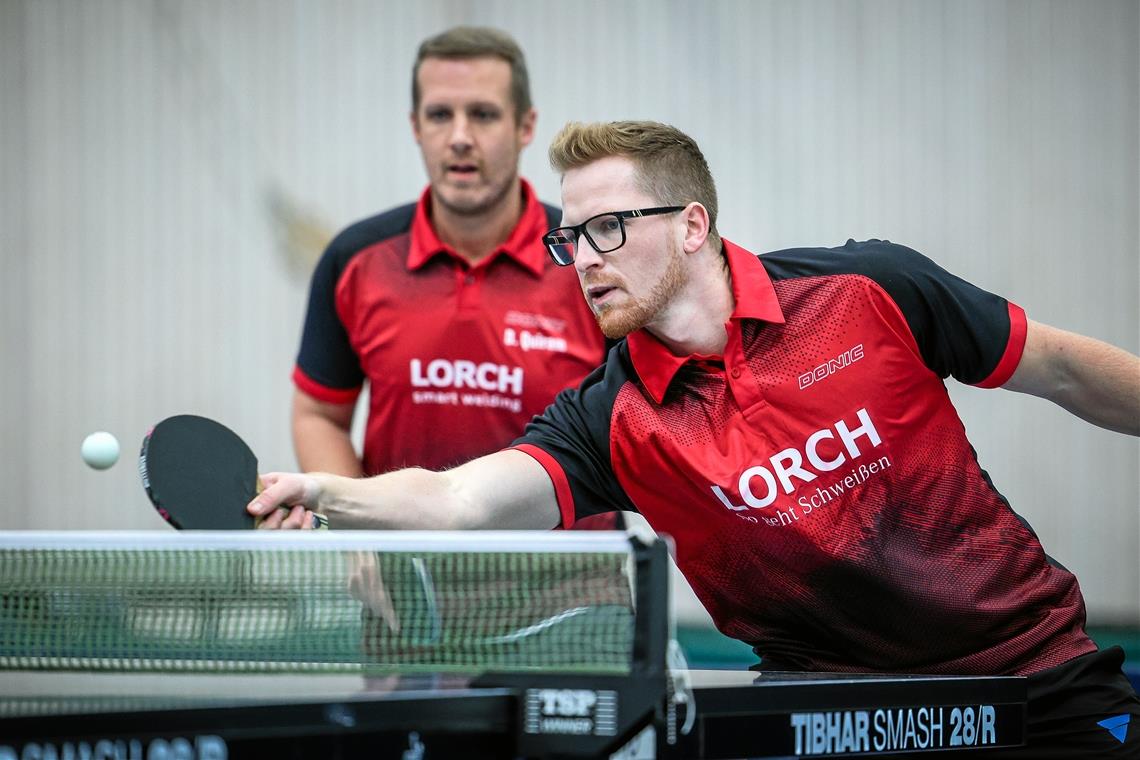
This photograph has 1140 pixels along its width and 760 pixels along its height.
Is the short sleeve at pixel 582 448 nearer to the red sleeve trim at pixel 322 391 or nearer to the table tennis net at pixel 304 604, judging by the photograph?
the table tennis net at pixel 304 604

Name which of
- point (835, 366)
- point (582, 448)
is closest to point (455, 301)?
point (582, 448)

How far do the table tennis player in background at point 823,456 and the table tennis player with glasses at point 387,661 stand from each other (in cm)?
59

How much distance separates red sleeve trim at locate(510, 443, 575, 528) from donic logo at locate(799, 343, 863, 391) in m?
0.53

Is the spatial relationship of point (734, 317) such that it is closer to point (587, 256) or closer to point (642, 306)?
point (642, 306)

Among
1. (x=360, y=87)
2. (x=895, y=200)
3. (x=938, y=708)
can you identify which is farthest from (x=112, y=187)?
(x=938, y=708)

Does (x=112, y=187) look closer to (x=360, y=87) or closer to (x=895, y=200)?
(x=360, y=87)

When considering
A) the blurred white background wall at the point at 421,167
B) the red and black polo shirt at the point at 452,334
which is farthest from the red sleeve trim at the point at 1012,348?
the blurred white background wall at the point at 421,167

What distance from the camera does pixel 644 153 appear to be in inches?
110

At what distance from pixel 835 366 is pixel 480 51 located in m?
1.77

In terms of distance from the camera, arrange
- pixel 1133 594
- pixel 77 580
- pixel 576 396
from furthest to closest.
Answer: pixel 1133 594, pixel 576 396, pixel 77 580

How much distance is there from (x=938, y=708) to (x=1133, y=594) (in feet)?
15.6

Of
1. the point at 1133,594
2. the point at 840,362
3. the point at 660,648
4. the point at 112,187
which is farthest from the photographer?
the point at 112,187

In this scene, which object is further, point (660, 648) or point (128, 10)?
point (128, 10)

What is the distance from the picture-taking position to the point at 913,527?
106 inches
